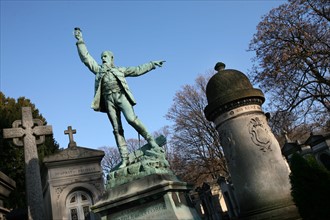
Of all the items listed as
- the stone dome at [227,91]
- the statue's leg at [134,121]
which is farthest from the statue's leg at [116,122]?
the stone dome at [227,91]

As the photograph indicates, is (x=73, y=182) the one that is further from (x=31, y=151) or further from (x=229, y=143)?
(x=229, y=143)

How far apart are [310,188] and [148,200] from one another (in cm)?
270

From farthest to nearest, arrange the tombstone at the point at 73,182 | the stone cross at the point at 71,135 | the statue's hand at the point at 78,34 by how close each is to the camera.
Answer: the stone cross at the point at 71,135
the tombstone at the point at 73,182
the statue's hand at the point at 78,34

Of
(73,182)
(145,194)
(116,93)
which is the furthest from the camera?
(73,182)

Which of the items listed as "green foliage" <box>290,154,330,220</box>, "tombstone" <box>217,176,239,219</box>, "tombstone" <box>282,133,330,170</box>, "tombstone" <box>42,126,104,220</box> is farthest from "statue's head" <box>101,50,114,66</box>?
"tombstone" <box>217,176,239,219</box>

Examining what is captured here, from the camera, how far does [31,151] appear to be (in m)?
9.22

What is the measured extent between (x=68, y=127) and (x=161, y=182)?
10.3 meters

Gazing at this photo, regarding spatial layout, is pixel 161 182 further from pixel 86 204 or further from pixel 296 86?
pixel 296 86

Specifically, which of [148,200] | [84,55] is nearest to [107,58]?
[84,55]

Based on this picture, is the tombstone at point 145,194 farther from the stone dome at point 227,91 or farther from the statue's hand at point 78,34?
the statue's hand at point 78,34

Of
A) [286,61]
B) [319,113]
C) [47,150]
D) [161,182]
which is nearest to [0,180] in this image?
[161,182]

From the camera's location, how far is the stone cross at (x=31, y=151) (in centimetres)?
865

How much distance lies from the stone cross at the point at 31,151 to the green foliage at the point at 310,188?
6861 millimetres

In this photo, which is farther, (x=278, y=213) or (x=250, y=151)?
(x=250, y=151)
